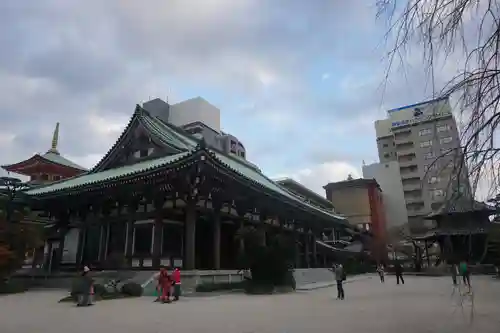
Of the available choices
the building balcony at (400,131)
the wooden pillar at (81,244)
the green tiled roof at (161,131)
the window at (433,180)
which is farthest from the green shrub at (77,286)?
the building balcony at (400,131)

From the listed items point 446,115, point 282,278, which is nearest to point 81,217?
point 282,278

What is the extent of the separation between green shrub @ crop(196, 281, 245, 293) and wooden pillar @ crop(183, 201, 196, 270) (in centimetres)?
132

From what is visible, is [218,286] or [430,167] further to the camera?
[218,286]

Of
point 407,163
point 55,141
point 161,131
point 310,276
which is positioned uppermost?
point 407,163

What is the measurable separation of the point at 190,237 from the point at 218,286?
274 centimetres

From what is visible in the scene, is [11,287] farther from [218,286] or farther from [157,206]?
[218,286]

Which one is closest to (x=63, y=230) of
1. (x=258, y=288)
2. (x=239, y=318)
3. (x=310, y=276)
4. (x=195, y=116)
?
(x=258, y=288)

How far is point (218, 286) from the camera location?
58.0 feet

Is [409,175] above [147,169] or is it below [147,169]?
above

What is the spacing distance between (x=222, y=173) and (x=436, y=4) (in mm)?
14259

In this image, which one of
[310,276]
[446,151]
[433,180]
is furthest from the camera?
[310,276]

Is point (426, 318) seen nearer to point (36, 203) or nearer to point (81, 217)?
point (81, 217)

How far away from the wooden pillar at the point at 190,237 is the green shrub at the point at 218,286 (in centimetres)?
132

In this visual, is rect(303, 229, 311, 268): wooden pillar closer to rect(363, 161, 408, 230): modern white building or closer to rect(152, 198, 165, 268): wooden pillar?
rect(152, 198, 165, 268): wooden pillar
